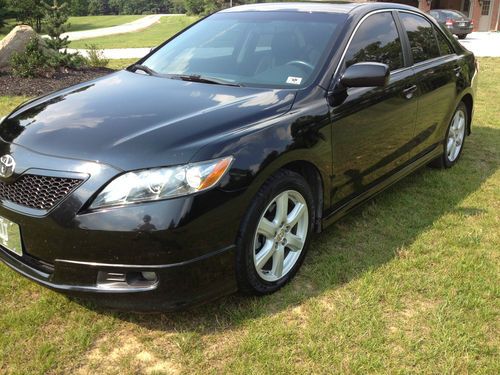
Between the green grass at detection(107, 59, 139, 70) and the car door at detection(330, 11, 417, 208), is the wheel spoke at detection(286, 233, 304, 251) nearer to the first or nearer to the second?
the car door at detection(330, 11, 417, 208)

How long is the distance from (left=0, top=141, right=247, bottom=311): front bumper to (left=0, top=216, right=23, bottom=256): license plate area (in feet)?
0.11

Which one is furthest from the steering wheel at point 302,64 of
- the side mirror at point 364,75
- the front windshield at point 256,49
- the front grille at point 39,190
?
the front grille at point 39,190

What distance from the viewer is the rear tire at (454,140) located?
509 centimetres

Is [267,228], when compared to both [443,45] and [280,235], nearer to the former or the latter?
[280,235]

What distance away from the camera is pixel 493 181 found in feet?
16.3

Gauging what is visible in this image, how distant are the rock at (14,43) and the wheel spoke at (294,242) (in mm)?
9181

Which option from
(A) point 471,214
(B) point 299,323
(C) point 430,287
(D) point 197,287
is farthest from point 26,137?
(A) point 471,214

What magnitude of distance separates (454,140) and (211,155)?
3.67m

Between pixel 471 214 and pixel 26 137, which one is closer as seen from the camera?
pixel 26 137

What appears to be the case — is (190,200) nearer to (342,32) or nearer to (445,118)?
(342,32)

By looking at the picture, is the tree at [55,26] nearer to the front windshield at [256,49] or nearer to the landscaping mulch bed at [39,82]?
the landscaping mulch bed at [39,82]

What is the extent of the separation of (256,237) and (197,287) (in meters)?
0.46

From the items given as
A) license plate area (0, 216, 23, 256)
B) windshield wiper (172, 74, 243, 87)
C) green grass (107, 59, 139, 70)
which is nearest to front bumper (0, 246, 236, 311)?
license plate area (0, 216, 23, 256)

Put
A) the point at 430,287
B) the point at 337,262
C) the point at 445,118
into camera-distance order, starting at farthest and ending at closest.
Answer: the point at 445,118 → the point at 337,262 → the point at 430,287
